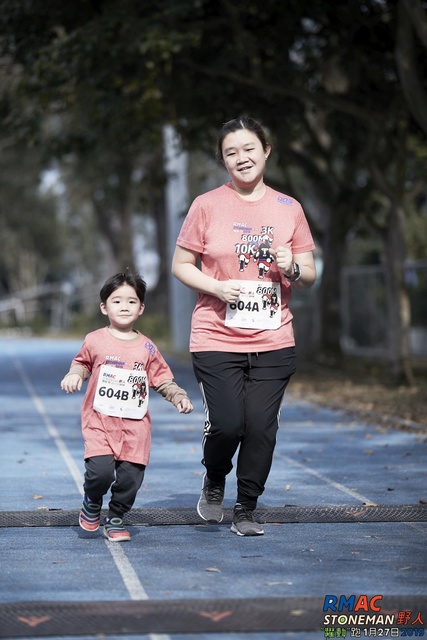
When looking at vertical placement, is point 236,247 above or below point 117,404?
above

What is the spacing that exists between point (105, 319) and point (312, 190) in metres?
21.0

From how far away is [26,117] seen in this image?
21.8m

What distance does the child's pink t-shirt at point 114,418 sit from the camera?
725 centimetres

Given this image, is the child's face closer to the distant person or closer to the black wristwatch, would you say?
the distant person

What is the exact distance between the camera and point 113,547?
7188 mm

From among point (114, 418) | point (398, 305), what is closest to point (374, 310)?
point (398, 305)

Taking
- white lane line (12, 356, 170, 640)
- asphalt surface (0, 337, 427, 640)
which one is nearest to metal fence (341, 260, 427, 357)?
white lane line (12, 356, 170, 640)

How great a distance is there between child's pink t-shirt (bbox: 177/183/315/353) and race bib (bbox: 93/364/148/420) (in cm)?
38

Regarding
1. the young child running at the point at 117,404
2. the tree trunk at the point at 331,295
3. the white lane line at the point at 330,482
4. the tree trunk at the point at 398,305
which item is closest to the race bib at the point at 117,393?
Answer: the young child running at the point at 117,404

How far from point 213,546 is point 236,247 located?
1558 mm

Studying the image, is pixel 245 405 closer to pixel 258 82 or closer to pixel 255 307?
pixel 255 307

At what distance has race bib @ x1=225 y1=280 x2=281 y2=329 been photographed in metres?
7.23

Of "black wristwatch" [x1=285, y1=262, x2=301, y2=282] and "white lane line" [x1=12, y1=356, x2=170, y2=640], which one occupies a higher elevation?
"black wristwatch" [x1=285, y1=262, x2=301, y2=282]

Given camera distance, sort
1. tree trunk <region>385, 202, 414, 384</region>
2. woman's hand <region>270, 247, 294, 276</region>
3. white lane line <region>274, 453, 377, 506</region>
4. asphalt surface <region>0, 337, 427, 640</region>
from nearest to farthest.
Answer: asphalt surface <region>0, 337, 427, 640</region>
woman's hand <region>270, 247, 294, 276</region>
white lane line <region>274, 453, 377, 506</region>
tree trunk <region>385, 202, 414, 384</region>
